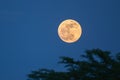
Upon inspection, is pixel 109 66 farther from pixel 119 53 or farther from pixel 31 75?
pixel 31 75

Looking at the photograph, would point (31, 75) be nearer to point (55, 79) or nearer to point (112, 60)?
point (55, 79)

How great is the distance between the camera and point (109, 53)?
1520cm

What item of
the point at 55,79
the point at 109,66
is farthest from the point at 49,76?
the point at 109,66

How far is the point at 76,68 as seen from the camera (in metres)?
15.2

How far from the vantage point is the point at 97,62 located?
50.1 feet

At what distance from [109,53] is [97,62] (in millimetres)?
327

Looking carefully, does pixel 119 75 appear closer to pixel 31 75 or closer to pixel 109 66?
pixel 109 66

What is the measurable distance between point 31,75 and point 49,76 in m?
0.44

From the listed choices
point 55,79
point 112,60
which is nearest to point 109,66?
point 112,60

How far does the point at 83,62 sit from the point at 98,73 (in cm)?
48

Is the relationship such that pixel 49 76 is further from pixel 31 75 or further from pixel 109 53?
pixel 109 53

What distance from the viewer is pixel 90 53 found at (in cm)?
1516

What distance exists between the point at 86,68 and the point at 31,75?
4.12 ft

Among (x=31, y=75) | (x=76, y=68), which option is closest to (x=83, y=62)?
(x=76, y=68)
